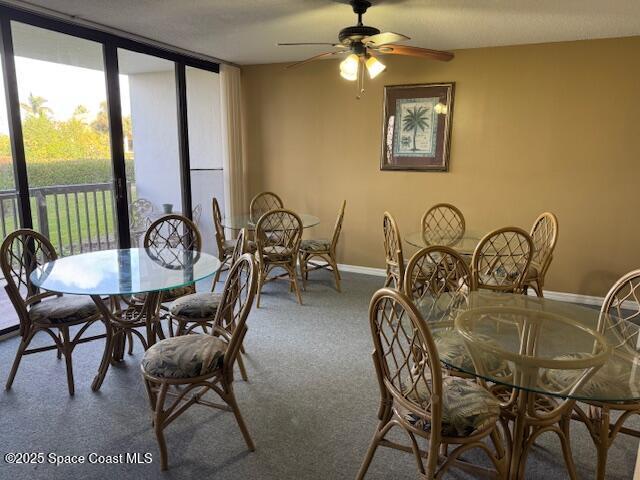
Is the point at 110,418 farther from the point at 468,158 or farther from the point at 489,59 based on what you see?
the point at 489,59

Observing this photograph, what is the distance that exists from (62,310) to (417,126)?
352 centimetres

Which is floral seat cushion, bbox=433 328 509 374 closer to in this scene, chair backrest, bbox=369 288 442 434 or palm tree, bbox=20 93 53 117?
chair backrest, bbox=369 288 442 434

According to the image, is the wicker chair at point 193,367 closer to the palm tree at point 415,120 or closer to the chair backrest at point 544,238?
the chair backrest at point 544,238

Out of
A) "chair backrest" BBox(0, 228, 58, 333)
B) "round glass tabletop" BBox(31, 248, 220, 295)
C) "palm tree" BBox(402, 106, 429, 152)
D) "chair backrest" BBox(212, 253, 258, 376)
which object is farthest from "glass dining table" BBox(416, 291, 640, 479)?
"palm tree" BBox(402, 106, 429, 152)

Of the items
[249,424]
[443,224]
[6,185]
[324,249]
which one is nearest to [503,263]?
[443,224]

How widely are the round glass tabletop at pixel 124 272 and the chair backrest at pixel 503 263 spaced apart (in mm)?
1843

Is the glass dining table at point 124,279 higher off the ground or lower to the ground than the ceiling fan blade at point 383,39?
lower

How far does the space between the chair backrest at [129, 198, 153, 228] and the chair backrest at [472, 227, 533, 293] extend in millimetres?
3118

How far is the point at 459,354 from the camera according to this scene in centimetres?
176

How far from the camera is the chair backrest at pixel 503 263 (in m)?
3.05

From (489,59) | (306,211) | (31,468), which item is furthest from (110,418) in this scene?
(489,59)

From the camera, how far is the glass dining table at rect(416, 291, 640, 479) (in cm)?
152

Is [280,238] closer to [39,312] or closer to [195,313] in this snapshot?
[195,313]

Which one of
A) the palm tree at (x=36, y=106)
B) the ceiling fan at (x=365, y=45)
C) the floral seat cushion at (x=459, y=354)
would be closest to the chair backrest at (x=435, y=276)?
the floral seat cushion at (x=459, y=354)
